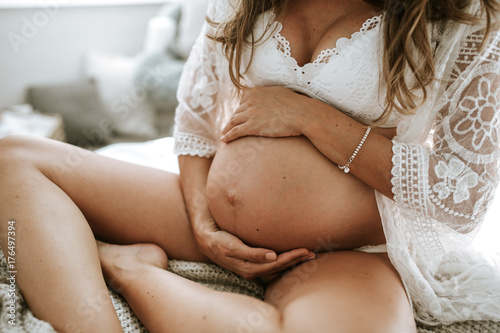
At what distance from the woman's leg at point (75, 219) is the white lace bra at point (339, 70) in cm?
35

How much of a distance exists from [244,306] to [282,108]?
39 cm

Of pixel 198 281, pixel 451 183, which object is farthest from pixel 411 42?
pixel 198 281

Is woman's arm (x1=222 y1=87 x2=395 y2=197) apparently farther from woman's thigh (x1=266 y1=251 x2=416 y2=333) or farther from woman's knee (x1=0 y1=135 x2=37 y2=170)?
woman's knee (x1=0 y1=135 x2=37 y2=170)

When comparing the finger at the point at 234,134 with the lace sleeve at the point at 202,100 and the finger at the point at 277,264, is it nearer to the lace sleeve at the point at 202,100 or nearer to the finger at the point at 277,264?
the lace sleeve at the point at 202,100

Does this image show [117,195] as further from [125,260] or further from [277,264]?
[277,264]

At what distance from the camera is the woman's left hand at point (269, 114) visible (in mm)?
849

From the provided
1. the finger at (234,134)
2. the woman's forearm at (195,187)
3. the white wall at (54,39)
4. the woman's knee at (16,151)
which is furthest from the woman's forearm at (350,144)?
the white wall at (54,39)

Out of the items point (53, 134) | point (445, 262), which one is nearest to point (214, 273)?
point (445, 262)

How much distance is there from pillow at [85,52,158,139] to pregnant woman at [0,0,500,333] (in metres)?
1.48

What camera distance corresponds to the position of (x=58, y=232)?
76 centimetres

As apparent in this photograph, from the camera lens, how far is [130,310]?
806mm

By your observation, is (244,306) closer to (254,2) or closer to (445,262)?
(445,262)

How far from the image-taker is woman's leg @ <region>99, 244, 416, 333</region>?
0.68 meters

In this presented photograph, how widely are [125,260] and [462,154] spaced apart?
0.68m
